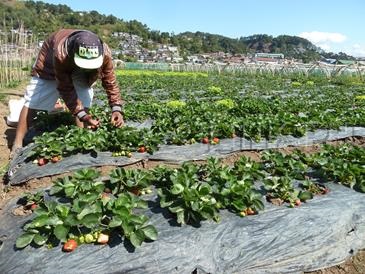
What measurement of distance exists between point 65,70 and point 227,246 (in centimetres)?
343

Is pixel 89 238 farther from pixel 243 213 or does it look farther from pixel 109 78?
pixel 109 78

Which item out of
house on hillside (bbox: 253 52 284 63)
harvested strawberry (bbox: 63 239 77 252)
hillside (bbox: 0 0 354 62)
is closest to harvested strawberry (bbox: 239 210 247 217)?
harvested strawberry (bbox: 63 239 77 252)

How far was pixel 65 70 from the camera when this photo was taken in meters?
5.56

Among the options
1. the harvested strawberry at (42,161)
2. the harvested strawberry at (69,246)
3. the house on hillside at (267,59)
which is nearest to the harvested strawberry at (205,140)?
the harvested strawberry at (42,161)

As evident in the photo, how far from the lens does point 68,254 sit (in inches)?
122

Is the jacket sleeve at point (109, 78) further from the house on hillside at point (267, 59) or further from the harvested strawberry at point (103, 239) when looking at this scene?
the house on hillside at point (267, 59)

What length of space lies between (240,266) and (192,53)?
10954 centimetres

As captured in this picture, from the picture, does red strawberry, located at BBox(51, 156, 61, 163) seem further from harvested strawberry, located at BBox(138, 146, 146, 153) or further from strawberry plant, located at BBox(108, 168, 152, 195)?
strawberry plant, located at BBox(108, 168, 152, 195)

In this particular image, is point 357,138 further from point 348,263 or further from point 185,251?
point 185,251

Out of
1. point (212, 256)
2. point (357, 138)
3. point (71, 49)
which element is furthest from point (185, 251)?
point (357, 138)

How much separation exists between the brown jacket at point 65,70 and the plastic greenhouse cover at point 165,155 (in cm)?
81

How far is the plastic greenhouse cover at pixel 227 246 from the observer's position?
305 centimetres

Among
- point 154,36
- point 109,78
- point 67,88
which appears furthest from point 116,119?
point 154,36

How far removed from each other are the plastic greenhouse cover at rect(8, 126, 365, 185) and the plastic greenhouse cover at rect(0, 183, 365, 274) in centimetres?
110
